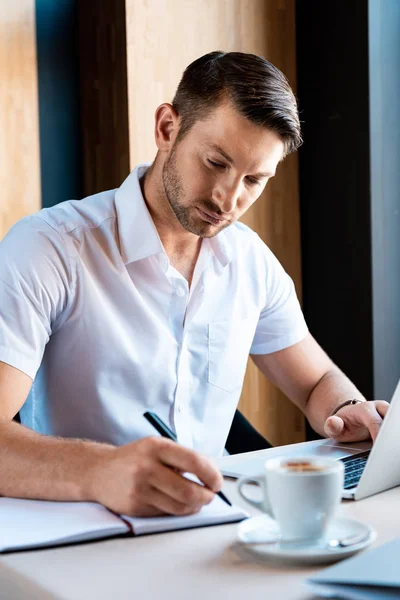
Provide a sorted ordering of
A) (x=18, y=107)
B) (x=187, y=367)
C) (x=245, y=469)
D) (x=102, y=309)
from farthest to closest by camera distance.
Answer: (x=18, y=107) → (x=187, y=367) → (x=102, y=309) → (x=245, y=469)

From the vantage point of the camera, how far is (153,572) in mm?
701

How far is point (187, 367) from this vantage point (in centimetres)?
151

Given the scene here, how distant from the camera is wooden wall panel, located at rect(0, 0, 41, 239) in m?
2.04

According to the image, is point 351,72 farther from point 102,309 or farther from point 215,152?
point 102,309

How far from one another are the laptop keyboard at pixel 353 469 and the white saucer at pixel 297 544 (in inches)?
7.5

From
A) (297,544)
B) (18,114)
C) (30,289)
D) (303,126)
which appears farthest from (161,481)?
(303,126)

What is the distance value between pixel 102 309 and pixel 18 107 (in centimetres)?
90

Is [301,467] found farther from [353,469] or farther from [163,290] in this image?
[163,290]

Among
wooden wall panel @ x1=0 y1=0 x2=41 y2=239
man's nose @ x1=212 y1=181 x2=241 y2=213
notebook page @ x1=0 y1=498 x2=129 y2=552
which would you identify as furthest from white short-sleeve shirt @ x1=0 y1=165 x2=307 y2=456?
wooden wall panel @ x1=0 y1=0 x2=41 y2=239

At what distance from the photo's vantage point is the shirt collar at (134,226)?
4.77 feet

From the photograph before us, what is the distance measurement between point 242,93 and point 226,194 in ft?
0.59

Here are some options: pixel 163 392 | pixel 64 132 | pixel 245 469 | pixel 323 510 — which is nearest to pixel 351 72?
pixel 64 132

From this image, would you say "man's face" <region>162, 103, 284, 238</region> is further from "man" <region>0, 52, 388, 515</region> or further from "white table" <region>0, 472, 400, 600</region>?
"white table" <region>0, 472, 400, 600</region>

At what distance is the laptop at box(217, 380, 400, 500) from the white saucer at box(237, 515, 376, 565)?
0.42ft
